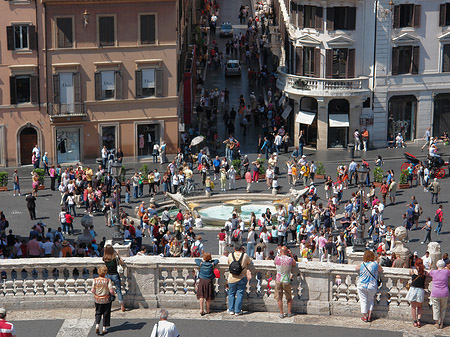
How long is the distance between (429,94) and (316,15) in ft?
30.8

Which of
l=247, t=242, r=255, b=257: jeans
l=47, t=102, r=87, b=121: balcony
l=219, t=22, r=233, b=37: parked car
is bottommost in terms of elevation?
l=247, t=242, r=255, b=257: jeans

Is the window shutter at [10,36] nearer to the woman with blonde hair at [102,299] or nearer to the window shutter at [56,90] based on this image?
the window shutter at [56,90]

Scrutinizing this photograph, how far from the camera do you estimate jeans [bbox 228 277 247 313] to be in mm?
25891

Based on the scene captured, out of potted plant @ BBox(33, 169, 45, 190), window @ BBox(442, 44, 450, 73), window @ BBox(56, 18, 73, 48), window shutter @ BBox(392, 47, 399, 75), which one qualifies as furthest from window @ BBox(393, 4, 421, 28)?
potted plant @ BBox(33, 169, 45, 190)

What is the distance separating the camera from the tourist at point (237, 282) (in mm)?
25891

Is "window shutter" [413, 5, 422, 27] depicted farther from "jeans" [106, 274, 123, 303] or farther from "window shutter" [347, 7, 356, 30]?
"jeans" [106, 274, 123, 303]

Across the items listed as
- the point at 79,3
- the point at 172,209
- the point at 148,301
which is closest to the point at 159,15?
the point at 79,3

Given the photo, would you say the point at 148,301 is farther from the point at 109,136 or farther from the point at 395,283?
the point at 109,136

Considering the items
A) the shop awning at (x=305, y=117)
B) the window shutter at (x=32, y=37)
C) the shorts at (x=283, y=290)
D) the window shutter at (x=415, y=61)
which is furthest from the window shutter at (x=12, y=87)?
the shorts at (x=283, y=290)

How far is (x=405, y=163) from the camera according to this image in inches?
2514

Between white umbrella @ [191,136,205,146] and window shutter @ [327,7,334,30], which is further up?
window shutter @ [327,7,334,30]

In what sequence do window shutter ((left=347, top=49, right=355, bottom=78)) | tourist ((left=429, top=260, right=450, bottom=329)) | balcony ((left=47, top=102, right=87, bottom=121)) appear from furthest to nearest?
window shutter ((left=347, top=49, right=355, bottom=78)), balcony ((left=47, top=102, right=87, bottom=121)), tourist ((left=429, top=260, right=450, bottom=329))

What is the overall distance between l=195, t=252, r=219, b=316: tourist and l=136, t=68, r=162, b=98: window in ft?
138

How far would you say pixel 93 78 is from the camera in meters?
66.4
